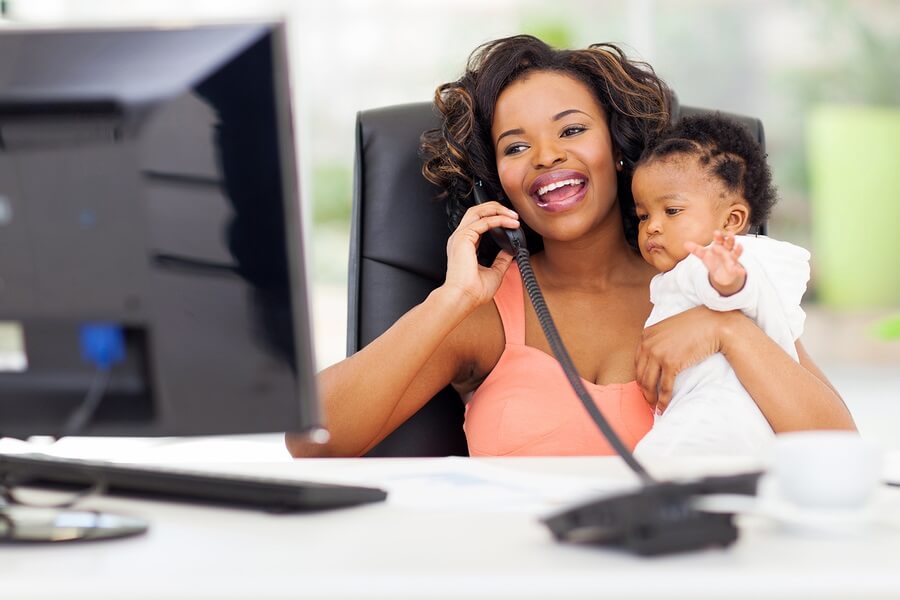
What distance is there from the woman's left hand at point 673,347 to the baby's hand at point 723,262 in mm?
50

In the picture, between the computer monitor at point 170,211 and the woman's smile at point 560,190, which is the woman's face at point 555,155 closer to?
the woman's smile at point 560,190

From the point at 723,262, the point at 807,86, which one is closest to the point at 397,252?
the point at 723,262

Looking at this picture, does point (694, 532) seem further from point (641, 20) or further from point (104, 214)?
point (641, 20)

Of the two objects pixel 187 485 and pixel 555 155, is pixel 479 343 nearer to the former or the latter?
pixel 555 155

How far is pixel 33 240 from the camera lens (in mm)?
873

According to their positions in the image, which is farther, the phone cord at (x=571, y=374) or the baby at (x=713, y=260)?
the baby at (x=713, y=260)

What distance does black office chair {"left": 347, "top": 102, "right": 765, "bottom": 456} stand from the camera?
1700mm

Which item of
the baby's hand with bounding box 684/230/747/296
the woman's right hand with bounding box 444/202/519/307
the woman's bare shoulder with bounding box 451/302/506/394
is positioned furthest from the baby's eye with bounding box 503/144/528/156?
the baby's hand with bounding box 684/230/747/296

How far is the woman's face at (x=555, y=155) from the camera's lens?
5.40 ft

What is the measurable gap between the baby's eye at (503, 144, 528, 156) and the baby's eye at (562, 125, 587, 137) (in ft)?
0.21

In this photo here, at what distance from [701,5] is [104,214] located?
4.31m

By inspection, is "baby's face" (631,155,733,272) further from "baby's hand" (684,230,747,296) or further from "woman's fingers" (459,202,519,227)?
"woman's fingers" (459,202,519,227)

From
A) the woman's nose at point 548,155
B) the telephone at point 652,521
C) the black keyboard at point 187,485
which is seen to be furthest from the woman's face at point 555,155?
the telephone at point 652,521

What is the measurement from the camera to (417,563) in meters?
0.76
